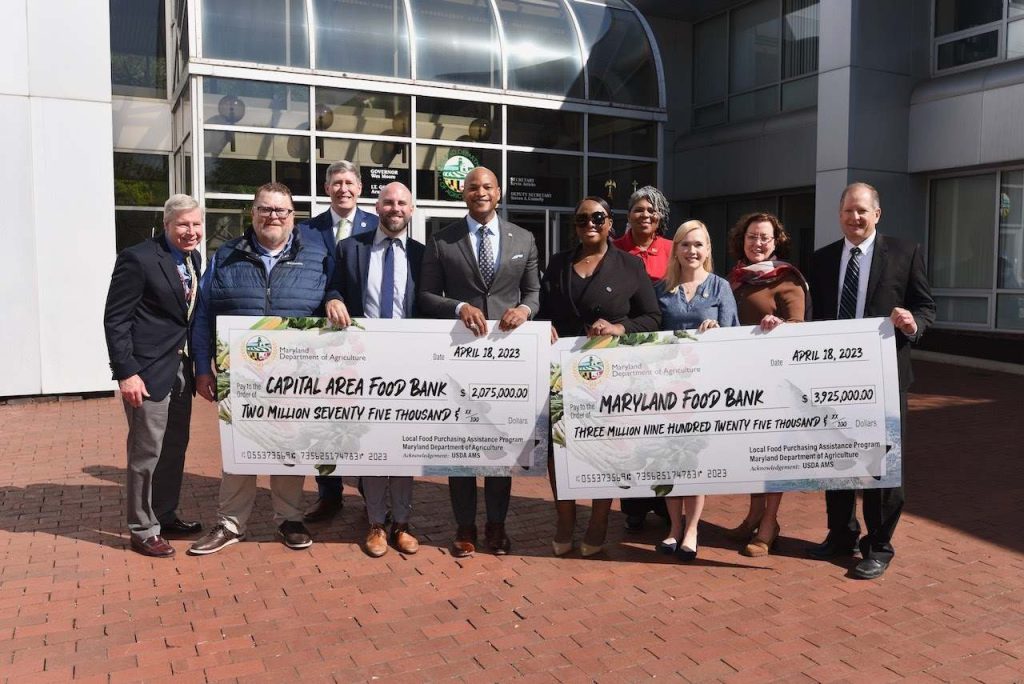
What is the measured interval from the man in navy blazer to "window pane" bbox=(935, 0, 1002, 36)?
12.6 m

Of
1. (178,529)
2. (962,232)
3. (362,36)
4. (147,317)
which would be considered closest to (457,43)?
(362,36)

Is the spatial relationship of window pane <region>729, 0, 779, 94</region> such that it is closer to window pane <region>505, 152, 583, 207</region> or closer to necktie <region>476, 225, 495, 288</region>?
window pane <region>505, 152, 583, 207</region>

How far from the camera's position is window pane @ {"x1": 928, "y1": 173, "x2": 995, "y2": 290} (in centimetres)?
1373

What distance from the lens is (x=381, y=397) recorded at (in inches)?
185

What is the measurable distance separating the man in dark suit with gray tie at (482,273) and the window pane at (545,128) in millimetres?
10854

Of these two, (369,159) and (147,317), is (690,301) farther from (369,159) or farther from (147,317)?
(369,159)

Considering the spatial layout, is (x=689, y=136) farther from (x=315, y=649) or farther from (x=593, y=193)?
(x=315, y=649)

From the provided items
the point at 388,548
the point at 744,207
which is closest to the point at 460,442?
the point at 388,548

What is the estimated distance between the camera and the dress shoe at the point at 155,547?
477 cm

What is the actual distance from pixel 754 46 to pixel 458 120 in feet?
24.2

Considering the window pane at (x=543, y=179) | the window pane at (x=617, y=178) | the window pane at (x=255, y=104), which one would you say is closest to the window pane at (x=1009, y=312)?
the window pane at (x=617, y=178)

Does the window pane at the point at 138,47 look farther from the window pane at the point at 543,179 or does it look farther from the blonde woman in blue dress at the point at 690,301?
the blonde woman in blue dress at the point at 690,301

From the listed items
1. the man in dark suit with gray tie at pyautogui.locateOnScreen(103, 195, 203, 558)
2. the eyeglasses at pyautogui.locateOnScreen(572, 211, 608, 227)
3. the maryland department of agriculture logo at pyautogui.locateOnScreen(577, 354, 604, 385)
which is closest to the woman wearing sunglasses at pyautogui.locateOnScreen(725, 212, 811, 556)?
the eyeglasses at pyautogui.locateOnScreen(572, 211, 608, 227)

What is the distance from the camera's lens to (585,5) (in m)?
16.2
